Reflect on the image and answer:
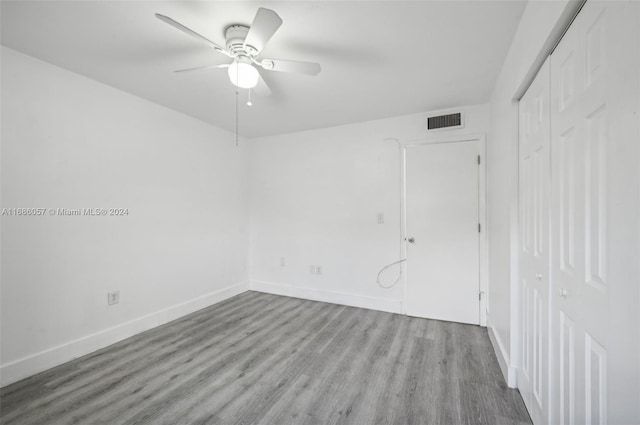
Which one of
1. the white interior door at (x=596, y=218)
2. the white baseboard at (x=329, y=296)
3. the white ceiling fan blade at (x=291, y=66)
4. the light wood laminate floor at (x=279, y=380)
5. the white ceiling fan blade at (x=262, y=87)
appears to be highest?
the white ceiling fan blade at (x=262, y=87)

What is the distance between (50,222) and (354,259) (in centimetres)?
307

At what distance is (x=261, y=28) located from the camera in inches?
56.1

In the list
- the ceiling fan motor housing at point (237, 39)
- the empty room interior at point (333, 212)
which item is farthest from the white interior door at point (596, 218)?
the ceiling fan motor housing at point (237, 39)

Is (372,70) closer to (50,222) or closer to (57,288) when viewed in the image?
(50,222)

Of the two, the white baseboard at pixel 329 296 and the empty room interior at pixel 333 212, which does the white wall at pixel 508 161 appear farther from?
the white baseboard at pixel 329 296

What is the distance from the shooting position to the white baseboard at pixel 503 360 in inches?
72.0

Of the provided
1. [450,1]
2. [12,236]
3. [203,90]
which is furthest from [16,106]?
[450,1]

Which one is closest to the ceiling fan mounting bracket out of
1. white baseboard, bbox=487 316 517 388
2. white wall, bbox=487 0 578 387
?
white wall, bbox=487 0 578 387

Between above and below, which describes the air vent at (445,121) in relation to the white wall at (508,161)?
above

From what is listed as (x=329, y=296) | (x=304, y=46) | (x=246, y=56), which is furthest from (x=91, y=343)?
(x=304, y=46)

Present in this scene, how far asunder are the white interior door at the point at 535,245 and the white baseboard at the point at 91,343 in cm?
333

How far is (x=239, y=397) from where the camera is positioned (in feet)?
5.77

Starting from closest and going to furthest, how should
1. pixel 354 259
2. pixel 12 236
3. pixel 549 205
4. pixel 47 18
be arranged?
pixel 549 205 < pixel 47 18 < pixel 12 236 < pixel 354 259

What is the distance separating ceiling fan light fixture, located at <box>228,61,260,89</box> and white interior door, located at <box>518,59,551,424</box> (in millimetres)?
1707
